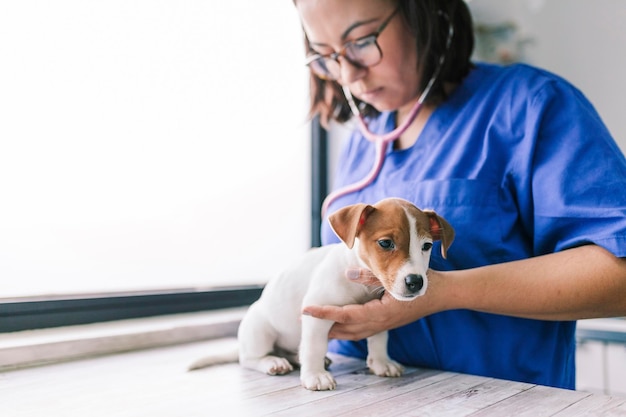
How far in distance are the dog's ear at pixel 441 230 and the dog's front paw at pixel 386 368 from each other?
0.26 m

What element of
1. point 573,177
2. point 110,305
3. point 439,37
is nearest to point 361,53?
point 439,37

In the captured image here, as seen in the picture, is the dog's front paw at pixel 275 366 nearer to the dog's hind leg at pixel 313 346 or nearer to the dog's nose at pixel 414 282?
the dog's hind leg at pixel 313 346

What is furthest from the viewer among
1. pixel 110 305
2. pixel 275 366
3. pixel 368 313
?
pixel 110 305

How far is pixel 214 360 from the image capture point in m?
1.29

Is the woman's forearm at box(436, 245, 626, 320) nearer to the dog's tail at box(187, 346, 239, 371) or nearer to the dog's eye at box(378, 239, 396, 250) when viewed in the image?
the dog's eye at box(378, 239, 396, 250)

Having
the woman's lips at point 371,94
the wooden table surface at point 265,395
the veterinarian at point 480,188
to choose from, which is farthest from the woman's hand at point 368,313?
the woman's lips at point 371,94

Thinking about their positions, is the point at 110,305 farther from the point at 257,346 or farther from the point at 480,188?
the point at 480,188

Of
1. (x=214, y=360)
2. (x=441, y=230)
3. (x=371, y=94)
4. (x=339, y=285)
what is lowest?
(x=214, y=360)

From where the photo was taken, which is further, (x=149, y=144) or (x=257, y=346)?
(x=149, y=144)

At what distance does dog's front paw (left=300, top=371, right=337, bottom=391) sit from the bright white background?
85 centimetres

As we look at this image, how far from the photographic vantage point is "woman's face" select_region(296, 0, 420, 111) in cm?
122

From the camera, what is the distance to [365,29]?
4.00 ft

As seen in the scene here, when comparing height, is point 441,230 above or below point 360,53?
below

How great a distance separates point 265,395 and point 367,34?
2.56 ft
